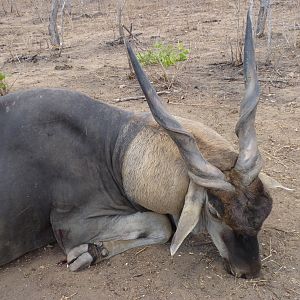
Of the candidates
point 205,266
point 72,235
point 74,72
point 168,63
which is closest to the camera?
point 205,266

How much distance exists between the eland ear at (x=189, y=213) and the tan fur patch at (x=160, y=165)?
0.42ft

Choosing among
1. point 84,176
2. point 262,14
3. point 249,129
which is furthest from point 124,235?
point 262,14

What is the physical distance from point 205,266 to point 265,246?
1.66 feet

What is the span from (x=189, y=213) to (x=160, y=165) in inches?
19.1

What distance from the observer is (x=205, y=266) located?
3863 millimetres

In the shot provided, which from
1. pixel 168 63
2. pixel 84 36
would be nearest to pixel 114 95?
pixel 168 63

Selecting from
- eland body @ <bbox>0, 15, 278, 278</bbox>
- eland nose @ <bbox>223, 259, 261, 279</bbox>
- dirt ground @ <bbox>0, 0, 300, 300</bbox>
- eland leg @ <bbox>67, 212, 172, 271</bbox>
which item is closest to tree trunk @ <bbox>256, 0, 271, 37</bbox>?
dirt ground @ <bbox>0, 0, 300, 300</bbox>

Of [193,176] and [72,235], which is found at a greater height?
[193,176]

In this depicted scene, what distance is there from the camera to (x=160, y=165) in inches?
153

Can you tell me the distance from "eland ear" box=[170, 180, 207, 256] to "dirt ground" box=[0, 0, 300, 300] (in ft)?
1.36

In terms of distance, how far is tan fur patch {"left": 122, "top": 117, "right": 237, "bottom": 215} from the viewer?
3.76 m

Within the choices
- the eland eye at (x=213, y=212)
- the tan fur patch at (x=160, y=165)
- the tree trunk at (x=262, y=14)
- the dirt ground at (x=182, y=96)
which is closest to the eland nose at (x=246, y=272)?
the dirt ground at (x=182, y=96)

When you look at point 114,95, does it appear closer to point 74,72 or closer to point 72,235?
point 74,72

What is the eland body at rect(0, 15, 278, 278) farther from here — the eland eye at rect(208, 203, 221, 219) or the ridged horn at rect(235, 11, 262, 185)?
the ridged horn at rect(235, 11, 262, 185)
